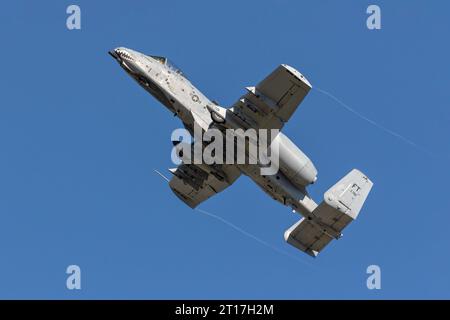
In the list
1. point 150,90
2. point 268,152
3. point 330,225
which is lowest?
point 330,225

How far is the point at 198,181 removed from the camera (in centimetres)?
4734

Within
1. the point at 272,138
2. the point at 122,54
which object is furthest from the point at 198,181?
the point at 122,54

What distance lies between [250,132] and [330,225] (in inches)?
227

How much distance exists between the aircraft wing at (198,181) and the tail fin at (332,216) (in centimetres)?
391

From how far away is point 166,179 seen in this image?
47531 mm

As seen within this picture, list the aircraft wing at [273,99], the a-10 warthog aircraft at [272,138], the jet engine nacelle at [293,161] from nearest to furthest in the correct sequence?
the aircraft wing at [273,99] → the a-10 warthog aircraft at [272,138] → the jet engine nacelle at [293,161]

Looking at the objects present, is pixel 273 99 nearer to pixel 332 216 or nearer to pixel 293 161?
pixel 293 161

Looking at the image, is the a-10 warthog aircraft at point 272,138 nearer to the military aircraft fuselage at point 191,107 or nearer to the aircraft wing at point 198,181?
the military aircraft fuselage at point 191,107

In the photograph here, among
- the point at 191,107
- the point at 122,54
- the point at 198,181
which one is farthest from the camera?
the point at 198,181

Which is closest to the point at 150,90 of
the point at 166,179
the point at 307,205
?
the point at 166,179

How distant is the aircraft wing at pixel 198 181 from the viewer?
151ft

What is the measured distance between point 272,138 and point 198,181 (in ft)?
20.2

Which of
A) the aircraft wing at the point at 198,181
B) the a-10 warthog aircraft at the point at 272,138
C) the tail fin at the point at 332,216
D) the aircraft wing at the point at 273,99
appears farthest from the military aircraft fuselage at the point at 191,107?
the aircraft wing at the point at 198,181

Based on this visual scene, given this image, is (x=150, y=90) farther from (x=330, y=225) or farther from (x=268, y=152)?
(x=330, y=225)
